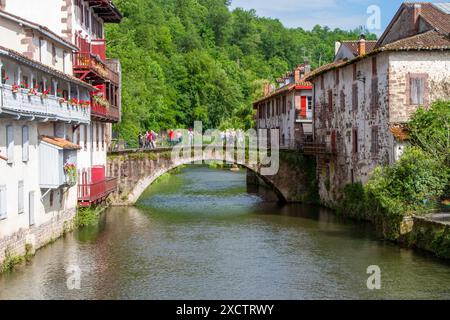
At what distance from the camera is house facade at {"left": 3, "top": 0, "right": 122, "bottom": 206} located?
143ft

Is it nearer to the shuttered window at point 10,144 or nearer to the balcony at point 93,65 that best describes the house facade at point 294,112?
the balcony at point 93,65

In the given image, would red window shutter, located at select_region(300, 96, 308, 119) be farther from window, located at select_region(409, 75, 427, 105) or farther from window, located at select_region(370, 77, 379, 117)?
window, located at select_region(409, 75, 427, 105)

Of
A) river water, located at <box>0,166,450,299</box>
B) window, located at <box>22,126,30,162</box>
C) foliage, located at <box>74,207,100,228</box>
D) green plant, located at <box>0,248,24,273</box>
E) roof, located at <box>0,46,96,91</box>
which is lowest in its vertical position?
river water, located at <box>0,166,450,299</box>

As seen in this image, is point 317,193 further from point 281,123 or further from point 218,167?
point 218,167

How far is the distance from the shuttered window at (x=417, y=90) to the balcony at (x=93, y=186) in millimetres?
18767

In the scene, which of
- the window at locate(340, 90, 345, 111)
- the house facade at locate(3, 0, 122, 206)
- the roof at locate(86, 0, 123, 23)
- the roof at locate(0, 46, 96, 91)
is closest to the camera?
the roof at locate(0, 46, 96, 91)

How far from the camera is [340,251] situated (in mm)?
36969

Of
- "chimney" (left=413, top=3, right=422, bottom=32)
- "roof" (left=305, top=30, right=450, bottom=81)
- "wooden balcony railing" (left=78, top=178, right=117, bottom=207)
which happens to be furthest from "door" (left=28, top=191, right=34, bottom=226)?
"chimney" (left=413, top=3, right=422, bottom=32)

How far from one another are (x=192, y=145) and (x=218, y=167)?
44796mm

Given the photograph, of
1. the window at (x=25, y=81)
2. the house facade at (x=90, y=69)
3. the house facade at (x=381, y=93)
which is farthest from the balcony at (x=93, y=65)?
the house facade at (x=381, y=93)

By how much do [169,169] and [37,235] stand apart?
22.1 meters

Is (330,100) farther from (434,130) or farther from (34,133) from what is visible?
(34,133)

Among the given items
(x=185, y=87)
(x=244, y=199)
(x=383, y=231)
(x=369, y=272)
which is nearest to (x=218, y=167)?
(x=185, y=87)

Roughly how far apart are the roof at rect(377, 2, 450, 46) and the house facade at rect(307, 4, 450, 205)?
0.05 meters
